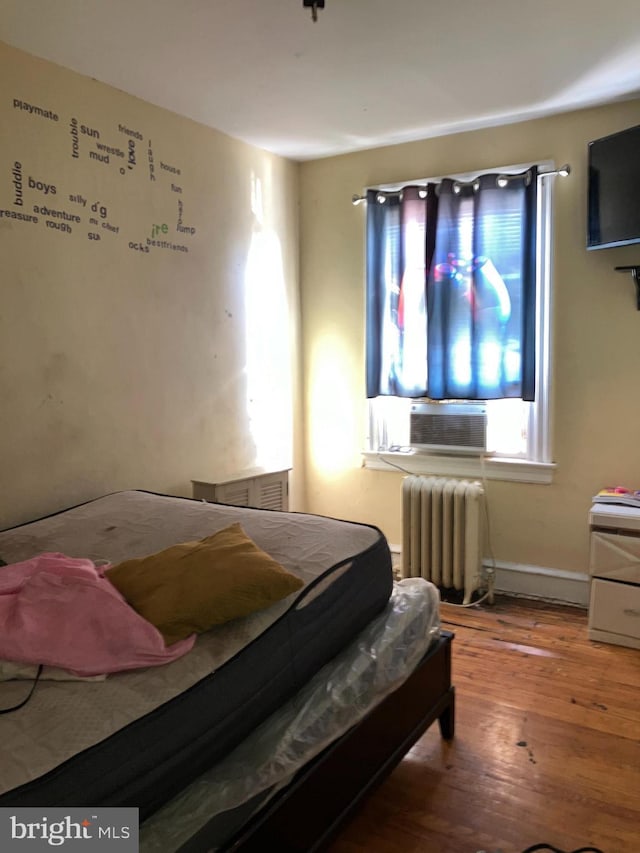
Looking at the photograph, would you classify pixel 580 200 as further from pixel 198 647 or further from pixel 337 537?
pixel 198 647

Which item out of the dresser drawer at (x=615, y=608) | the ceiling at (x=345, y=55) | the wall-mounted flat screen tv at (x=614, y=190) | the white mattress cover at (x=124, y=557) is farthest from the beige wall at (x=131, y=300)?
the dresser drawer at (x=615, y=608)

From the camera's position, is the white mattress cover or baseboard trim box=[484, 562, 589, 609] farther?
baseboard trim box=[484, 562, 589, 609]

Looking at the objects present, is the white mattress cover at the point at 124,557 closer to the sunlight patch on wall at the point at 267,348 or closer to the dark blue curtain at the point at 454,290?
the sunlight patch on wall at the point at 267,348

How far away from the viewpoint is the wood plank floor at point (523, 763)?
1.77m

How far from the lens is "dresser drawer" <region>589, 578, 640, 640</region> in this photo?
9.20 feet

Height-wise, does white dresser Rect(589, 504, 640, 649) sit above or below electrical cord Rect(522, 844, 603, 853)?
above

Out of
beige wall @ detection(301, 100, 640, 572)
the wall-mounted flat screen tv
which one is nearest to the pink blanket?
beige wall @ detection(301, 100, 640, 572)

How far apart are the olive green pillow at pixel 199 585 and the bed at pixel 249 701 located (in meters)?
0.06

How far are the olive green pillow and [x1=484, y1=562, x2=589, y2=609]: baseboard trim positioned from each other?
87.7 inches

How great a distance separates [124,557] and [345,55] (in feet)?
6.63

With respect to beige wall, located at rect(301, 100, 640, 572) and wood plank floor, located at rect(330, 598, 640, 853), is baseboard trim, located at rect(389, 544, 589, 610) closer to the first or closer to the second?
beige wall, located at rect(301, 100, 640, 572)

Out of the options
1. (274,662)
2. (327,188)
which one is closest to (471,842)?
(274,662)

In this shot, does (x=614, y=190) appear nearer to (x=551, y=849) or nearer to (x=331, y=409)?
(x=331, y=409)

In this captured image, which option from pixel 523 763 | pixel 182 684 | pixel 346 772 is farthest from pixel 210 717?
pixel 523 763
